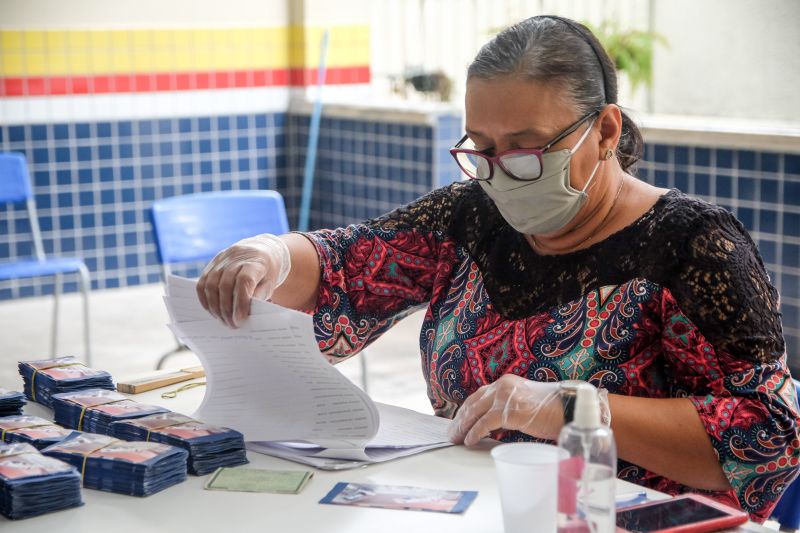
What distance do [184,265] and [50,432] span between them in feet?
15.1

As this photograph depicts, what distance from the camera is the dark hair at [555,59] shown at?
163 cm

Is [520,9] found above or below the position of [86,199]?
above

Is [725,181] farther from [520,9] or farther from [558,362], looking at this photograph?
[558,362]

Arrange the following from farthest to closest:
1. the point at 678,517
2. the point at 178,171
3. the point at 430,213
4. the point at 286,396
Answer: the point at 178,171
the point at 430,213
the point at 286,396
the point at 678,517

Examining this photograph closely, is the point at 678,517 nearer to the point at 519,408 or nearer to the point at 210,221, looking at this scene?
the point at 519,408

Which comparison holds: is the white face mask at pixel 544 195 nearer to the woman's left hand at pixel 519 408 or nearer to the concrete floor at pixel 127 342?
the woman's left hand at pixel 519 408

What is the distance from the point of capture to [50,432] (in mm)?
1526

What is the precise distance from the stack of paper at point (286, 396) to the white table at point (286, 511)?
0.07 meters

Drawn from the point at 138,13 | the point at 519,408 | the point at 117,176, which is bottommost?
the point at 117,176

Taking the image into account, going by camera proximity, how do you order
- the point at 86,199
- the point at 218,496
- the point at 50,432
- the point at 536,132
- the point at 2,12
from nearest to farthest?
the point at 218,496, the point at 50,432, the point at 536,132, the point at 2,12, the point at 86,199

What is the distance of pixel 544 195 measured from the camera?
5.48ft

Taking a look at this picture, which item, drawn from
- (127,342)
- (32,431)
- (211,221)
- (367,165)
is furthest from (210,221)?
(367,165)

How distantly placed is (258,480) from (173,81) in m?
4.85

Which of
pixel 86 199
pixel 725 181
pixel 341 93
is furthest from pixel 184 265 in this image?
pixel 725 181
